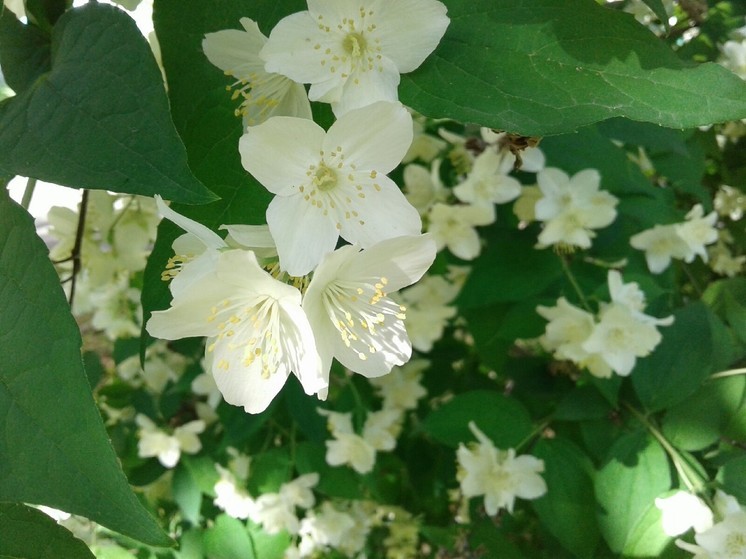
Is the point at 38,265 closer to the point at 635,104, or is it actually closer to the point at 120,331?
the point at 635,104

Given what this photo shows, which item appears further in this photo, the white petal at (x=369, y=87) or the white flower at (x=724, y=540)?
the white flower at (x=724, y=540)

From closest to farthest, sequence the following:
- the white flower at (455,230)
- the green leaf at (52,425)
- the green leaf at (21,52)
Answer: the green leaf at (52,425), the green leaf at (21,52), the white flower at (455,230)

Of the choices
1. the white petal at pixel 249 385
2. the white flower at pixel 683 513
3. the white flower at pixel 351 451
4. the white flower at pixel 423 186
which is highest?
the white petal at pixel 249 385

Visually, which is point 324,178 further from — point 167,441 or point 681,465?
point 167,441

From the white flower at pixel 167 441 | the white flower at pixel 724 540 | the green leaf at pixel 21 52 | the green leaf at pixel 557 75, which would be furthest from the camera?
the white flower at pixel 167 441

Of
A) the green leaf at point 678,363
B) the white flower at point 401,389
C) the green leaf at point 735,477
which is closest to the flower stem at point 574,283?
the green leaf at point 678,363

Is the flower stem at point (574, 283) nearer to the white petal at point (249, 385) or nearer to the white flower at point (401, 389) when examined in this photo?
the white flower at point (401, 389)

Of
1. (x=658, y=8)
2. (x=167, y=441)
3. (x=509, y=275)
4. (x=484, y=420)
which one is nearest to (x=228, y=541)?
(x=167, y=441)
